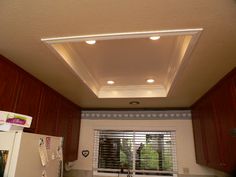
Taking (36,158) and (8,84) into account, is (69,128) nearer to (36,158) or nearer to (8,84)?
(8,84)

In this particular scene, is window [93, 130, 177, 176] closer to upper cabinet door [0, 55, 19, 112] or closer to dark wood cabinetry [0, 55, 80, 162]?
dark wood cabinetry [0, 55, 80, 162]

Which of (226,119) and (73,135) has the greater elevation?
(226,119)

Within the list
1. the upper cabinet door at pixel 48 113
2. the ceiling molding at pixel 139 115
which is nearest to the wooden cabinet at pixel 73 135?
the ceiling molding at pixel 139 115

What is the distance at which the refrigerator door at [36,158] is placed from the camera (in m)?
1.12

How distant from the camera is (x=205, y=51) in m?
1.43

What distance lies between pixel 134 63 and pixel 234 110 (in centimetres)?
109

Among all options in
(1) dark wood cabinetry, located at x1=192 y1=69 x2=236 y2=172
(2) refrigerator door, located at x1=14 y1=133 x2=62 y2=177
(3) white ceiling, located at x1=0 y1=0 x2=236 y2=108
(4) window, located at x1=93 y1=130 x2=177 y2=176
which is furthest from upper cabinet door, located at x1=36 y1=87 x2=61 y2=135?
(1) dark wood cabinetry, located at x1=192 y1=69 x2=236 y2=172

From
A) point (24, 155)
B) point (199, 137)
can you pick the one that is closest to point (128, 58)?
point (24, 155)

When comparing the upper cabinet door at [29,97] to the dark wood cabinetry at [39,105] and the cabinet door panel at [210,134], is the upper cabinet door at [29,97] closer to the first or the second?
the dark wood cabinetry at [39,105]

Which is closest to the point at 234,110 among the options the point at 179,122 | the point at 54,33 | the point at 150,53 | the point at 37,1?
the point at 150,53

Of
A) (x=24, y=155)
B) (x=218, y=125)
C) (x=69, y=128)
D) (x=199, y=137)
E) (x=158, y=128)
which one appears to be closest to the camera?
(x=24, y=155)

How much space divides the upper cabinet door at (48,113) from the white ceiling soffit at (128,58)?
0.56 metres

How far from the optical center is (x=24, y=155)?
3.74ft

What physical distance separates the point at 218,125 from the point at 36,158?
1956 mm
